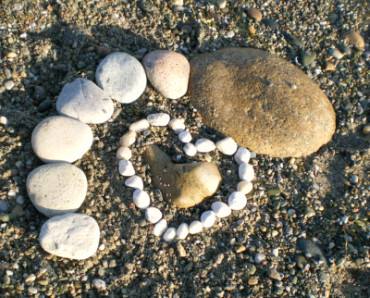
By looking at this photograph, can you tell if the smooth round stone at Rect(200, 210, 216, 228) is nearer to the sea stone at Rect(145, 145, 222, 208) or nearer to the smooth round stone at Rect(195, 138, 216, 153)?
the sea stone at Rect(145, 145, 222, 208)

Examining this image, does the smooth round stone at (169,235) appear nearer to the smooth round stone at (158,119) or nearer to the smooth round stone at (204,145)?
the smooth round stone at (204,145)

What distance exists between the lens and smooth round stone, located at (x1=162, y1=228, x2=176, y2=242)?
2998 mm

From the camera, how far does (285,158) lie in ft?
10.9

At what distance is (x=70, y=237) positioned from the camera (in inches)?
112

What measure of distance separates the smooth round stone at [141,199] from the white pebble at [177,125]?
459 millimetres

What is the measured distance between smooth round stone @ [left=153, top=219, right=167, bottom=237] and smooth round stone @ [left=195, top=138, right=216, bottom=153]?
0.50m

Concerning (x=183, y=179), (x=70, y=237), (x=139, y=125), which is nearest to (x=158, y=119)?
(x=139, y=125)

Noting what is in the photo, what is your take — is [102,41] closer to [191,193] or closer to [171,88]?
[171,88]

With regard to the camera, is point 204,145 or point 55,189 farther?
point 204,145

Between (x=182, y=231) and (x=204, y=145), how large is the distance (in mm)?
548

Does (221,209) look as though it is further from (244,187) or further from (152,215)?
(152,215)

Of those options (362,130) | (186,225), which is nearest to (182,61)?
(186,225)

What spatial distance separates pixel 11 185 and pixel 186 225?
1.01m

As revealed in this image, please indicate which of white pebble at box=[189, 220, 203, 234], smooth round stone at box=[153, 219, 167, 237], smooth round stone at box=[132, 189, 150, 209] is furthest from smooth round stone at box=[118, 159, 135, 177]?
white pebble at box=[189, 220, 203, 234]
